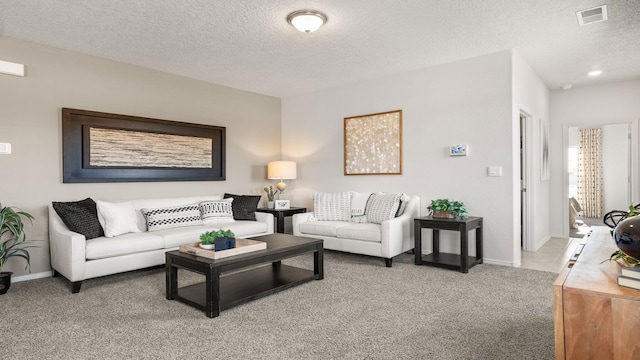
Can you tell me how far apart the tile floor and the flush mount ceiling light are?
3400 millimetres

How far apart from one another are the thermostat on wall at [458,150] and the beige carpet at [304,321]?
4.96ft

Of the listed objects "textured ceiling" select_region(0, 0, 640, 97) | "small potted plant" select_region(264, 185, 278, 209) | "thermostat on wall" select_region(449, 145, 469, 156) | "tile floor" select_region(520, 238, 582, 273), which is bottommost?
"tile floor" select_region(520, 238, 582, 273)

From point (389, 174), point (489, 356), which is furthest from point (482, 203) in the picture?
point (489, 356)

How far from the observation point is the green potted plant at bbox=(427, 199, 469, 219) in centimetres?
426

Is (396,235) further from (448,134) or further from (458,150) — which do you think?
(448,134)

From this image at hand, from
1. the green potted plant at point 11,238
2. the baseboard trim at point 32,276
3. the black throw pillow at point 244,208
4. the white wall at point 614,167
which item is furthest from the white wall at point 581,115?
the green potted plant at point 11,238

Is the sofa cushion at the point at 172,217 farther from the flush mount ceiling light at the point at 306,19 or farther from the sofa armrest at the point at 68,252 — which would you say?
the flush mount ceiling light at the point at 306,19

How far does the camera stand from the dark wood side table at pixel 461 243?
13.0 ft

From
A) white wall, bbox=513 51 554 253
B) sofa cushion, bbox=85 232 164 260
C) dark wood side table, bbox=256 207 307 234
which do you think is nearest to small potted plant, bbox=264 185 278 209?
dark wood side table, bbox=256 207 307 234

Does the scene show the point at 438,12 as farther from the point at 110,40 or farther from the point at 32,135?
the point at 32,135

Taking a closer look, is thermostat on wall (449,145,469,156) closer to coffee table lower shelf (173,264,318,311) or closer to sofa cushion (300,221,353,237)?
sofa cushion (300,221,353,237)

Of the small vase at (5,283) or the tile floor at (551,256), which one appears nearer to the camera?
the small vase at (5,283)

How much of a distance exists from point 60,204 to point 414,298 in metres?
3.53

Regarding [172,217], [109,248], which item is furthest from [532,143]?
[109,248]
